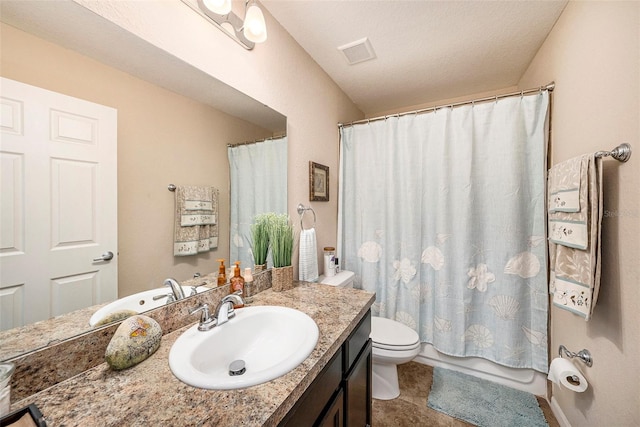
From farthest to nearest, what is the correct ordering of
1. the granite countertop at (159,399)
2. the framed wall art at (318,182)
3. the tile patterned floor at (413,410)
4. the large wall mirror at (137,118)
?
the framed wall art at (318,182), the tile patterned floor at (413,410), the large wall mirror at (137,118), the granite countertop at (159,399)

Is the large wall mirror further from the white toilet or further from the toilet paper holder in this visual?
the toilet paper holder

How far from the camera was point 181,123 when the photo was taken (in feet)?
3.01

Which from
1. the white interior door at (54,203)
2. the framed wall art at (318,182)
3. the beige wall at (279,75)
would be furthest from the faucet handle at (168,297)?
the framed wall art at (318,182)

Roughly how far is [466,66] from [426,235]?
1.35m

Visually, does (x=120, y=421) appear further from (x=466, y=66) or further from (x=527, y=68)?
(x=527, y=68)

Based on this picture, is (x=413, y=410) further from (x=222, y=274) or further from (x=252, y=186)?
(x=252, y=186)

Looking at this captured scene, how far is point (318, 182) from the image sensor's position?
1.79 metres

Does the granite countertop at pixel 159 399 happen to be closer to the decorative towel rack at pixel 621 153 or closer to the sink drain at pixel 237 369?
the sink drain at pixel 237 369

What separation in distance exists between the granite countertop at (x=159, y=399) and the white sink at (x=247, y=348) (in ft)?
0.06

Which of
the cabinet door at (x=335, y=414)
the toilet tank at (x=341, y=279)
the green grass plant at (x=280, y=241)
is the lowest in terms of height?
the cabinet door at (x=335, y=414)

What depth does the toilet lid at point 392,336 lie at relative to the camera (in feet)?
4.74

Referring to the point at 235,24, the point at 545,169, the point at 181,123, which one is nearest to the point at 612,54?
the point at 545,169

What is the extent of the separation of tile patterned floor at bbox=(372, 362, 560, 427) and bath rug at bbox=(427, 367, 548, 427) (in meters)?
0.04

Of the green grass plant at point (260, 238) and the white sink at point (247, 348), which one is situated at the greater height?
Answer: the green grass plant at point (260, 238)
